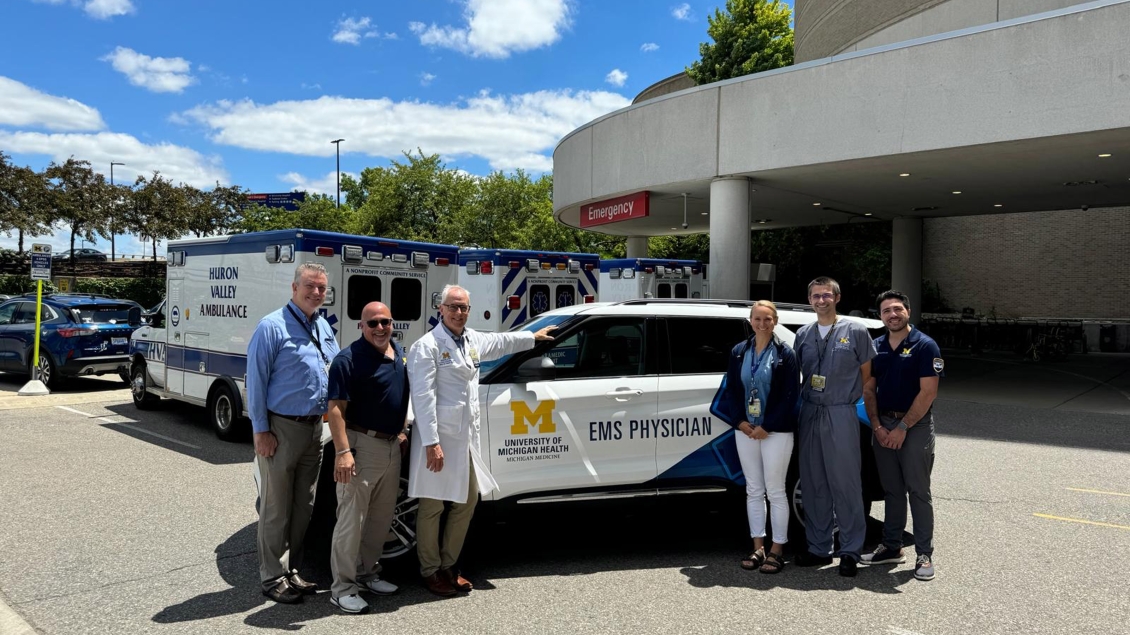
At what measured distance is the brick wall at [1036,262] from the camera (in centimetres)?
3027

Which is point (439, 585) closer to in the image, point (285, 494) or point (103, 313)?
point (285, 494)

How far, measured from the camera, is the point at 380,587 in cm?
452

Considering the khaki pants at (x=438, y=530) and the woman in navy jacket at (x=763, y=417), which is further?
the woman in navy jacket at (x=763, y=417)

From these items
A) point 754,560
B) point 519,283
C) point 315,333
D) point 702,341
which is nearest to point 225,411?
point 519,283

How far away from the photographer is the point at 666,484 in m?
5.22

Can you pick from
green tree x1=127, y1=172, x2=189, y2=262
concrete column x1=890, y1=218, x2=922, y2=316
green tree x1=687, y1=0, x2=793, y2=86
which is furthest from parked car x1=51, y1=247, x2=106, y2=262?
concrete column x1=890, y1=218, x2=922, y2=316

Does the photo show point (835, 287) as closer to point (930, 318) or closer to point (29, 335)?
point (29, 335)

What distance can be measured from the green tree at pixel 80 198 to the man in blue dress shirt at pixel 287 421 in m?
52.4

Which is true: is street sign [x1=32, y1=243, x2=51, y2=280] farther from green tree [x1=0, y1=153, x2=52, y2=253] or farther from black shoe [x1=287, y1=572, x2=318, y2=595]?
green tree [x1=0, y1=153, x2=52, y2=253]

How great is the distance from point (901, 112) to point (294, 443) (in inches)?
475

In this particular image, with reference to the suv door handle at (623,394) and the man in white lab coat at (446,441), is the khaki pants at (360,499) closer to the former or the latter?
the man in white lab coat at (446,441)

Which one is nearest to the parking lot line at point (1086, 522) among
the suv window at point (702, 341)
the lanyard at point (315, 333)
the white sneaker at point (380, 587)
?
the suv window at point (702, 341)

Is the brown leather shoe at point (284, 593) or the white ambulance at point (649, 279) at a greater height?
the white ambulance at point (649, 279)

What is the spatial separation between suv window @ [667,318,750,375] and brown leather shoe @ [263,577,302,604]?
108 inches
